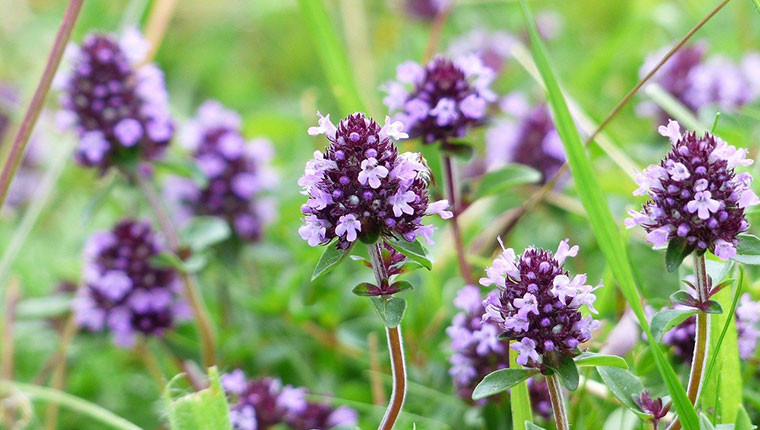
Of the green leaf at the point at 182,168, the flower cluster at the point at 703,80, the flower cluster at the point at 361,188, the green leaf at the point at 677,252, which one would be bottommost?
the green leaf at the point at 677,252

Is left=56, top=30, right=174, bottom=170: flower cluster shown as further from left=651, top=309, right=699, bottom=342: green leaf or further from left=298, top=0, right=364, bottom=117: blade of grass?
left=651, top=309, right=699, bottom=342: green leaf

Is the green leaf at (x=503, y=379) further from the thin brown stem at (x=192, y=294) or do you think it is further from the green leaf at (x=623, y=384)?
the thin brown stem at (x=192, y=294)

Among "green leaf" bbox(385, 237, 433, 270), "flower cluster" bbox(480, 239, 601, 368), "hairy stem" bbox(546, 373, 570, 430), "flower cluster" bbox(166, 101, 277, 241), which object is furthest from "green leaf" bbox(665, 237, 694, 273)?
"flower cluster" bbox(166, 101, 277, 241)

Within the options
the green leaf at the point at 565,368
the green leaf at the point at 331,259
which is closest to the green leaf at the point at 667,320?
the green leaf at the point at 565,368

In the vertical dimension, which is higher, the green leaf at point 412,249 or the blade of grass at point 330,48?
→ the blade of grass at point 330,48

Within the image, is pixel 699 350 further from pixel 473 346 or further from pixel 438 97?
pixel 438 97

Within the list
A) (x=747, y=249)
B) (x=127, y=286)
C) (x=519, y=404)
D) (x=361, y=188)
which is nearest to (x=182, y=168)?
(x=127, y=286)

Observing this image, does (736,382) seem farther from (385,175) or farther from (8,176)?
(8,176)
